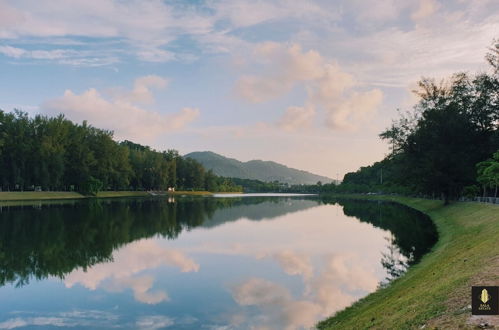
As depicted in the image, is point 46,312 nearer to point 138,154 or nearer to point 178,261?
point 178,261

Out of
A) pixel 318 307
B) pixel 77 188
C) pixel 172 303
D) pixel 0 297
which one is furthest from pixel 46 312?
pixel 77 188

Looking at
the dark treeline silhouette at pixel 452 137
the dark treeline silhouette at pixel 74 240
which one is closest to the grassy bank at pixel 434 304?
the dark treeline silhouette at pixel 74 240

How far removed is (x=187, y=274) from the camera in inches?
973

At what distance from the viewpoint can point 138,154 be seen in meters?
161

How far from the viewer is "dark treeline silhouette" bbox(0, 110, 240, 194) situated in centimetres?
10538

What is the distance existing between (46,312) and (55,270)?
28.2 feet

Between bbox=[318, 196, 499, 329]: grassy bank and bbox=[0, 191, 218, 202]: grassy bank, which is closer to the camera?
bbox=[318, 196, 499, 329]: grassy bank

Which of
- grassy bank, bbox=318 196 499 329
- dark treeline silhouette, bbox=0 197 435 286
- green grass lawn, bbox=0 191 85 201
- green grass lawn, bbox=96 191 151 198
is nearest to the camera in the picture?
grassy bank, bbox=318 196 499 329

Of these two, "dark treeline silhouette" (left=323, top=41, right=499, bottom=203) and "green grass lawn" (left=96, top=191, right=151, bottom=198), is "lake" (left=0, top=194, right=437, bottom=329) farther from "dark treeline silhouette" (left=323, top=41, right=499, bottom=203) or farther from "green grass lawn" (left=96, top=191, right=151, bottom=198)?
"green grass lawn" (left=96, top=191, right=151, bottom=198)

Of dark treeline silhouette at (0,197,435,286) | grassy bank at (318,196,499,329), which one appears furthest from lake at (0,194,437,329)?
grassy bank at (318,196,499,329)

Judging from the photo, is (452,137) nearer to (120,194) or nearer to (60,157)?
(60,157)

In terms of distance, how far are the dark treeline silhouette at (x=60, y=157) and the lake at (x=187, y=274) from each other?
68790 millimetres

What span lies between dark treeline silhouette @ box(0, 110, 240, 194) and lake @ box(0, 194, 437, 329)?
68790mm

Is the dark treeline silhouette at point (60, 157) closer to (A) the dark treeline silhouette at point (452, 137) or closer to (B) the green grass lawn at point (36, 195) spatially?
(B) the green grass lawn at point (36, 195)
